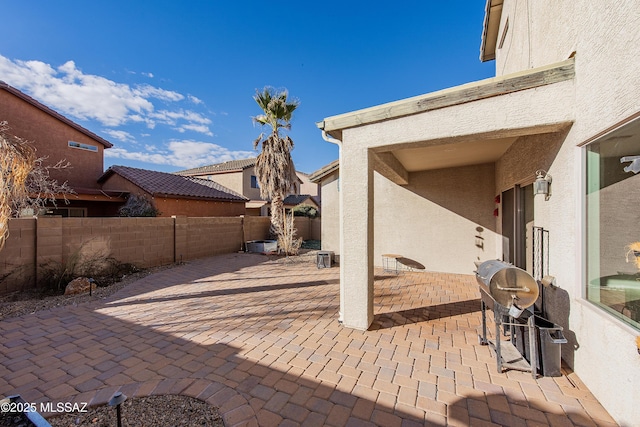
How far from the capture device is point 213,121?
20797 millimetres

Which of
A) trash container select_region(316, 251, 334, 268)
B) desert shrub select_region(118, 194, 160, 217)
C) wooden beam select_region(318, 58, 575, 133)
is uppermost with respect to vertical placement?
wooden beam select_region(318, 58, 575, 133)

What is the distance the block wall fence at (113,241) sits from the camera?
22.2 feet

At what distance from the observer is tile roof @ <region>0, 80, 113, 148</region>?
14.1 meters

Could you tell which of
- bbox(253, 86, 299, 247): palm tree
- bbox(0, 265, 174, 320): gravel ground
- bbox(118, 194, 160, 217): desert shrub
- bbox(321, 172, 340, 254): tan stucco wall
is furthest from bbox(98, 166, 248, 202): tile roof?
bbox(321, 172, 340, 254): tan stucco wall

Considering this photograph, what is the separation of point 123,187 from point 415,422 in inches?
784

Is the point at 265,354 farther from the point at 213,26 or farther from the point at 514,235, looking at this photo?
the point at 213,26

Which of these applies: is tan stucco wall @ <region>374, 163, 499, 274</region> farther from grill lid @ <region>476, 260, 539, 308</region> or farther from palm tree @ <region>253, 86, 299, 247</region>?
palm tree @ <region>253, 86, 299, 247</region>

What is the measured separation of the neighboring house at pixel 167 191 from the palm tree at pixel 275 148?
533 centimetres

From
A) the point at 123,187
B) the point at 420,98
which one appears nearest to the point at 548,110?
the point at 420,98

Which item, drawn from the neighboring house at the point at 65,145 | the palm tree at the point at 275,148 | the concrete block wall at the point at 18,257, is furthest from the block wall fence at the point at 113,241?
A: the neighboring house at the point at 65,145

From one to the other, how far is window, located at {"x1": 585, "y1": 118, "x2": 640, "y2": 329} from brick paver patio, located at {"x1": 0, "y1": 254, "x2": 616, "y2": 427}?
1197 millimetres

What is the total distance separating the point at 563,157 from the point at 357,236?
3.19 metres

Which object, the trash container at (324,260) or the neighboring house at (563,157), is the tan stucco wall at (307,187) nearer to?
the trash container at (324,260)

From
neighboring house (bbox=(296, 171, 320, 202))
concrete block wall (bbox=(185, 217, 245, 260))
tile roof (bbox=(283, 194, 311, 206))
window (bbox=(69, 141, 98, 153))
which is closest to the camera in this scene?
concrete block wall (bbox=(185, 217, 245, 260))
